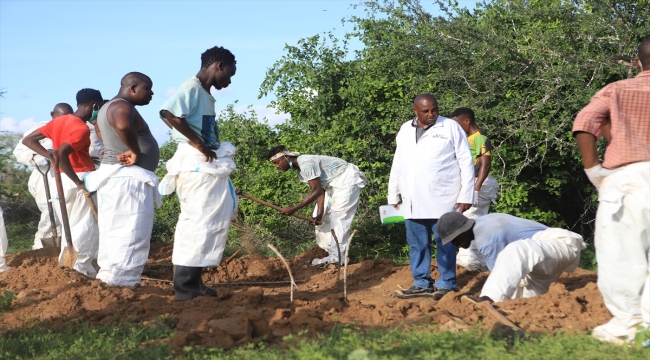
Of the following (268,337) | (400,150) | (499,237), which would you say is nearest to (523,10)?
(400,150)

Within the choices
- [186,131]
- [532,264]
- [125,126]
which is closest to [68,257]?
[125,126]

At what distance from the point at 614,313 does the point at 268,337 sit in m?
2.04

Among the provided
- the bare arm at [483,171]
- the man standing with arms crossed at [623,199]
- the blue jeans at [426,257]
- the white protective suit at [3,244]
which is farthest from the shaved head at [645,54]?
the white protective suit at [3,244]

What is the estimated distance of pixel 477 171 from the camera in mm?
8086

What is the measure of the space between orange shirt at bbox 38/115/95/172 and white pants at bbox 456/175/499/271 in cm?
407

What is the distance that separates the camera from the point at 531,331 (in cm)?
466

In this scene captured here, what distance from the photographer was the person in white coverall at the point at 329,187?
9.12 m

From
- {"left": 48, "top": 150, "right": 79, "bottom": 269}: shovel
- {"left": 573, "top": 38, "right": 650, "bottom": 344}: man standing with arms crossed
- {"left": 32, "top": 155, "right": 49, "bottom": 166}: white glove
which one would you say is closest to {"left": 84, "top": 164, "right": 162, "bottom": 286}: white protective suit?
{"left": 48, "top": 150, "right": 79, "bottom": 269}: shovel

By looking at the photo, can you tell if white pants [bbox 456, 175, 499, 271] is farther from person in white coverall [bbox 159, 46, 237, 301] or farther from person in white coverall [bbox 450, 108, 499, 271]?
person in white coverall [bbox 159, 46, 237, 301]

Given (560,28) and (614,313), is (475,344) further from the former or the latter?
(560,28)

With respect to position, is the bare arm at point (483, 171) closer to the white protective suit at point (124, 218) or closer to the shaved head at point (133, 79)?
the white protective suit at point (124, 218)

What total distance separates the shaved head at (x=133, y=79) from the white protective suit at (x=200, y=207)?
986 millimetres

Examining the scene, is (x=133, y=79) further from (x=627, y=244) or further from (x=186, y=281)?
(x=627, y=244)

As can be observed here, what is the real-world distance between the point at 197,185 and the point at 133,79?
4.46ft
